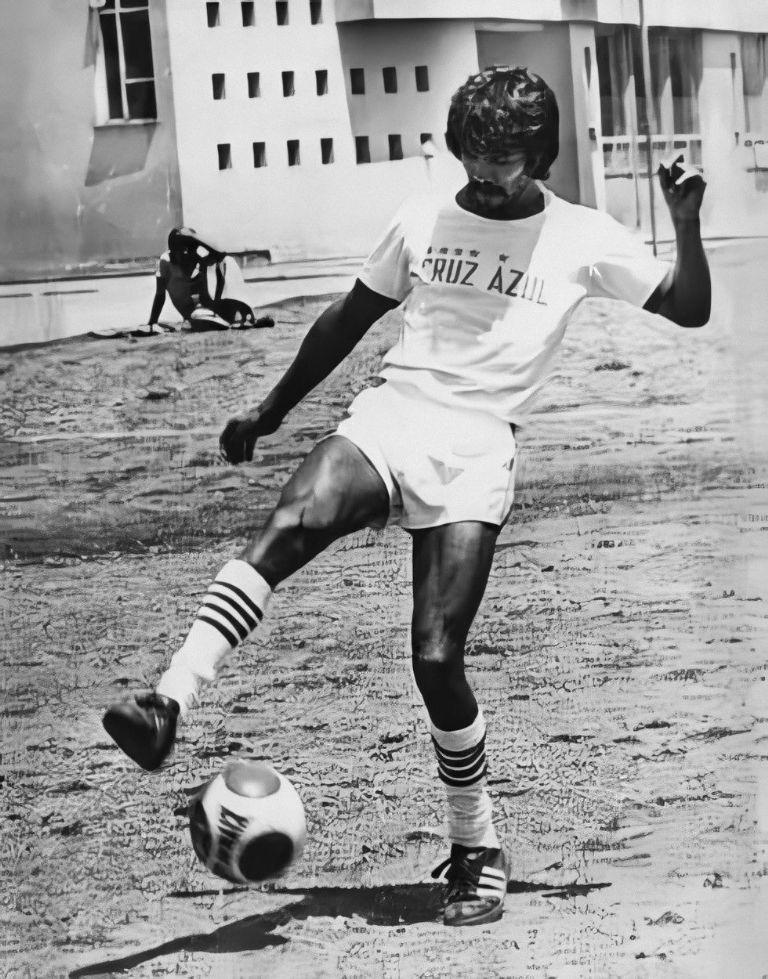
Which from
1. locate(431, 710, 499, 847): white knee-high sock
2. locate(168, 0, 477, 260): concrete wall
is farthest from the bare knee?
locate(168, 0, 477, 260): concrete wall

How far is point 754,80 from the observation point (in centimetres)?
427

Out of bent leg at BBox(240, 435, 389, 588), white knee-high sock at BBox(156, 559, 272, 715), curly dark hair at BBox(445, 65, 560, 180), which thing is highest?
curly dark hair at BBox(445, 65, 560, 180)

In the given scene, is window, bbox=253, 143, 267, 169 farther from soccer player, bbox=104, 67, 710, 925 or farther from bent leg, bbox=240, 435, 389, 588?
bent leg, bbox=240, 435, 389, 588

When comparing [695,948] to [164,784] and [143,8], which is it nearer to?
[164,784]

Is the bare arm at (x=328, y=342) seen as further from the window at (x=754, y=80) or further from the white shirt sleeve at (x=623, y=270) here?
the window at (x=754, y=80)

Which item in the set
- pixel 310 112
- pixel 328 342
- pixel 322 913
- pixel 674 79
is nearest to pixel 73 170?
pixel 310 112

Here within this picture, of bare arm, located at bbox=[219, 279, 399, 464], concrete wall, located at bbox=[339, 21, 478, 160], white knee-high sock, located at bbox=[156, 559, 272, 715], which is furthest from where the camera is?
concrete wall, located at bbox=[339, 21, 478, 160]

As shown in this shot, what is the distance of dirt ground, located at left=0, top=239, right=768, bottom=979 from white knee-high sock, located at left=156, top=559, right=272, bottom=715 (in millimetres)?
905

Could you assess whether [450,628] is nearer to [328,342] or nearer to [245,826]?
[245,826]

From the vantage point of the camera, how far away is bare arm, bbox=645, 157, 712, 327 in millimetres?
3535

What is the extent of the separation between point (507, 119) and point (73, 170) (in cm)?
141

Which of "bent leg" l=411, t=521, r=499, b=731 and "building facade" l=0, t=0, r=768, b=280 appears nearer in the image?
"bent leg" l=411, t=521, r=499, b=731

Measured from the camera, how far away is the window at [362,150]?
422 cm

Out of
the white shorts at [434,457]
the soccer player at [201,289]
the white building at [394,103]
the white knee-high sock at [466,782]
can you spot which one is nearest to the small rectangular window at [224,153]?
the white building at [394,103]
